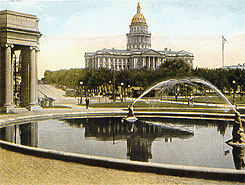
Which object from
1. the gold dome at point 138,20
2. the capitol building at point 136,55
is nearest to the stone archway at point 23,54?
the capitol building at point 136,55

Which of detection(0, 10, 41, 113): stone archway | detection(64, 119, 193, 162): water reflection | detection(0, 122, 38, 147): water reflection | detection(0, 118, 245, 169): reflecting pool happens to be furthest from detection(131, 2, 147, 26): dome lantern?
detection(64, 119, 193, 162): water reflection

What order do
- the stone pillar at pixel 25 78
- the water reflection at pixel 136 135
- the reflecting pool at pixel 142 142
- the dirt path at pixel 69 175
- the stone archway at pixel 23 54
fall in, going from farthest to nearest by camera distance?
the stone pillar at pixel 25 78 < the stone archway at pixel 23 54 < the water reflection at pixel 136 135 < the reflecting pool at pixel 142 142 < the dirt path at pixel 69 175

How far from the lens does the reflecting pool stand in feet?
35.4

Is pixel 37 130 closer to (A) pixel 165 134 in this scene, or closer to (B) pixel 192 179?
(A) pixel 165 134

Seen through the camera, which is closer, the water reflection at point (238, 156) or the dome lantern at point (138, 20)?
the water reflection at point (238, 156)

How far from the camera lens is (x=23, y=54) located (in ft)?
97.0

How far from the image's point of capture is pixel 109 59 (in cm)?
16488

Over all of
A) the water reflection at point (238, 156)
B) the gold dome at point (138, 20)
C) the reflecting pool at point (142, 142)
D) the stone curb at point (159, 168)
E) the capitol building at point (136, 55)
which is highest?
the gold dome at point (138, 20)

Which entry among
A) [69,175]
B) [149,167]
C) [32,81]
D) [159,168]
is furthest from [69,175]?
[32,81]

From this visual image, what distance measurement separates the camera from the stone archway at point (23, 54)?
2694cm

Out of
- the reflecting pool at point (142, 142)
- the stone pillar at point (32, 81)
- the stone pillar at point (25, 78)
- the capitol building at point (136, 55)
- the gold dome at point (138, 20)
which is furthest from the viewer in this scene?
the gold dome at point (138, 20)

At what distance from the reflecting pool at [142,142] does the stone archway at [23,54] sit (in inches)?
374

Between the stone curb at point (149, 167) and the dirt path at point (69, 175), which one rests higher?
the stone curb at point (149, 167)

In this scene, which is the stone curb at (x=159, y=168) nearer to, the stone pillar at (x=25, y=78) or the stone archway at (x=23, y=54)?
the stone archway at (x=23, y=54)
